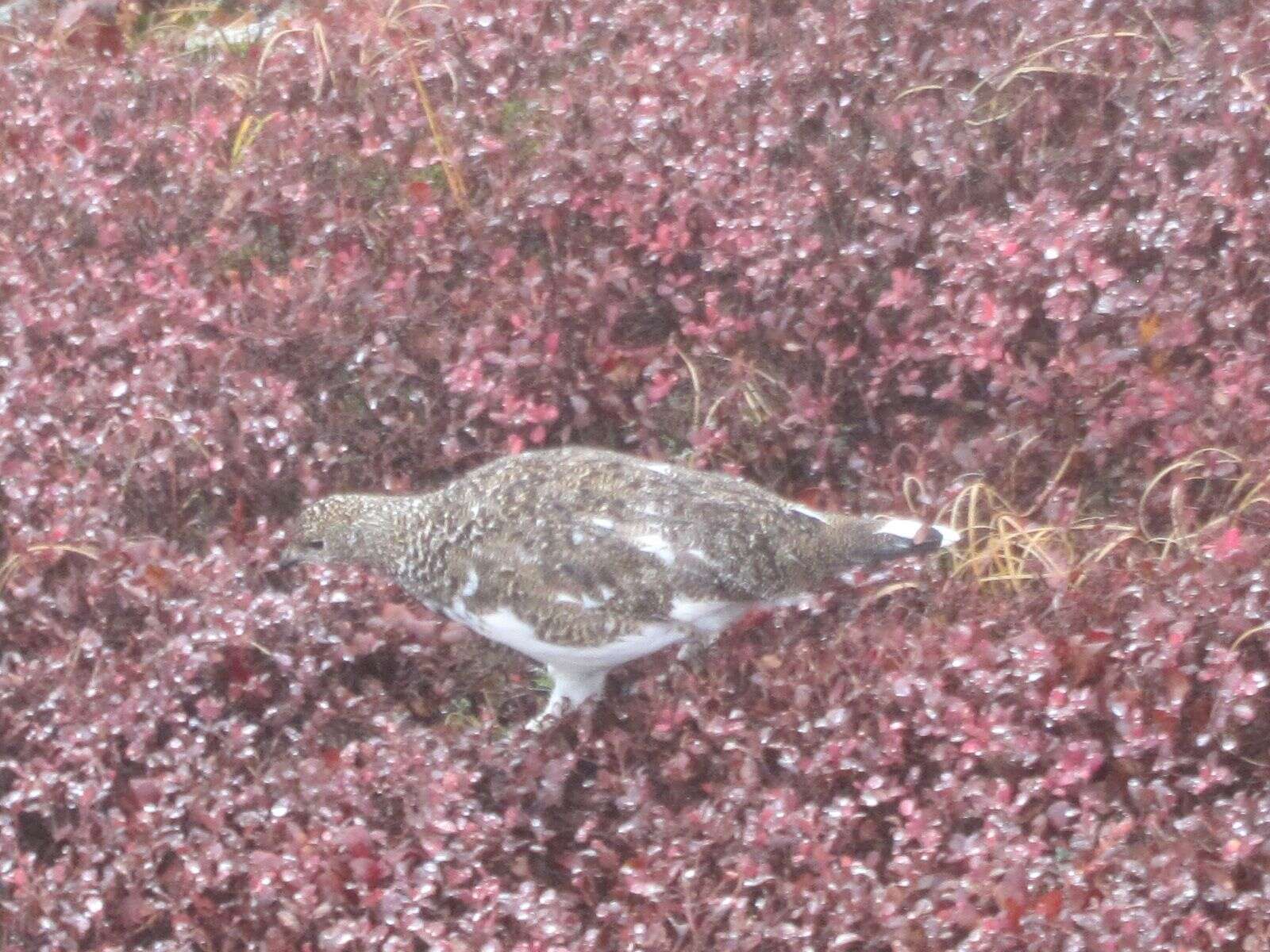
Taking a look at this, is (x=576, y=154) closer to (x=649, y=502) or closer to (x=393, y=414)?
(x=393, y=414)

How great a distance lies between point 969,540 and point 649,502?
2.76 feet

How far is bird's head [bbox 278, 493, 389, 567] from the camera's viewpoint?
4168 mm

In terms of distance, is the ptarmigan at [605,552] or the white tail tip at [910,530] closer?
the ptarmigan at [605,552]

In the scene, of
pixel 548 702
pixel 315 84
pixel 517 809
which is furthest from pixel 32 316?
pixel 517 809

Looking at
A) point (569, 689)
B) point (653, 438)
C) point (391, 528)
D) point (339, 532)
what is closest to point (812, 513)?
point (569, 689)

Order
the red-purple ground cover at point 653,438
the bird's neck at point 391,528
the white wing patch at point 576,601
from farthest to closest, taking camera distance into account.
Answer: the bird's neck at point 391,528
the white wing patch at point 576,601
the red-purple ground cover at point 653,438

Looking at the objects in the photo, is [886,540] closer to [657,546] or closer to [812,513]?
[812,513]

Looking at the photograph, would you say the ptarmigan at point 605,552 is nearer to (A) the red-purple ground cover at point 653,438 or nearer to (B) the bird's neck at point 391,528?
(B) the bird's neck at point 391,528

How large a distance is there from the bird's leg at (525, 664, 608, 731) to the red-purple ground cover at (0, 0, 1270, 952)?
0.07 metres

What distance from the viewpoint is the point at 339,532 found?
4.21m

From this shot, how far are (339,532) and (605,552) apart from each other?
715mm

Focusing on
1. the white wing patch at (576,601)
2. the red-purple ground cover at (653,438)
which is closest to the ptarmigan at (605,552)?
the white wing patch at (576,601)

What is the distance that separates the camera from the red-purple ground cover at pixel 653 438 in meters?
3.55

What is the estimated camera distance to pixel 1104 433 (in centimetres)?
440
